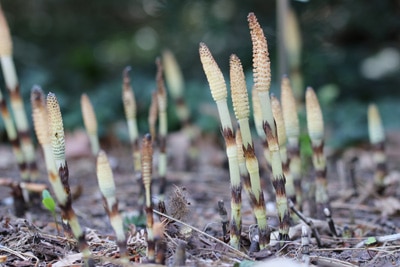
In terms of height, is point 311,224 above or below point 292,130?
below

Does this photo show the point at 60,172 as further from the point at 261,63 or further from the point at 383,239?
the point at 383,239

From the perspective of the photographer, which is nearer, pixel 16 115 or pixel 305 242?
pixel 305 242

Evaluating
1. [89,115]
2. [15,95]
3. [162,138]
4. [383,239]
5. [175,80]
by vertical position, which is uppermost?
[175,80]

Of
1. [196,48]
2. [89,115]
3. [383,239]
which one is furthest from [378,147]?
[196,48]

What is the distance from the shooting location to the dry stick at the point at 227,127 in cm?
168

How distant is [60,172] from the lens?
172 centimetres

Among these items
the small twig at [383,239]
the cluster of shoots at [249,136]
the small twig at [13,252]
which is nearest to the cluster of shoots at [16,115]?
the small twig at [13,252]

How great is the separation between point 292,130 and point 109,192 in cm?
78

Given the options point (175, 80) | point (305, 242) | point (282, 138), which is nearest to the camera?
point (305, 242)

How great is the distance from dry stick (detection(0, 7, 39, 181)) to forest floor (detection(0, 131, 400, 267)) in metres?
0.20

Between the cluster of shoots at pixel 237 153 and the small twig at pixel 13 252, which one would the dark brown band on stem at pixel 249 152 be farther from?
the small twig at pixel 13 252

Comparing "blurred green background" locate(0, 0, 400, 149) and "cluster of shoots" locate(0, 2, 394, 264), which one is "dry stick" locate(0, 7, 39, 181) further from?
"blurred green background" locate(0, 0, 400, 149)

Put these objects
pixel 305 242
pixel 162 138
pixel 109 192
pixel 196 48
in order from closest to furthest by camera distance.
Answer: pixel 109 192, pixel 305 242, pixel 162 138, pixel 196 48

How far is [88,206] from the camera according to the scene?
8.77 feet
